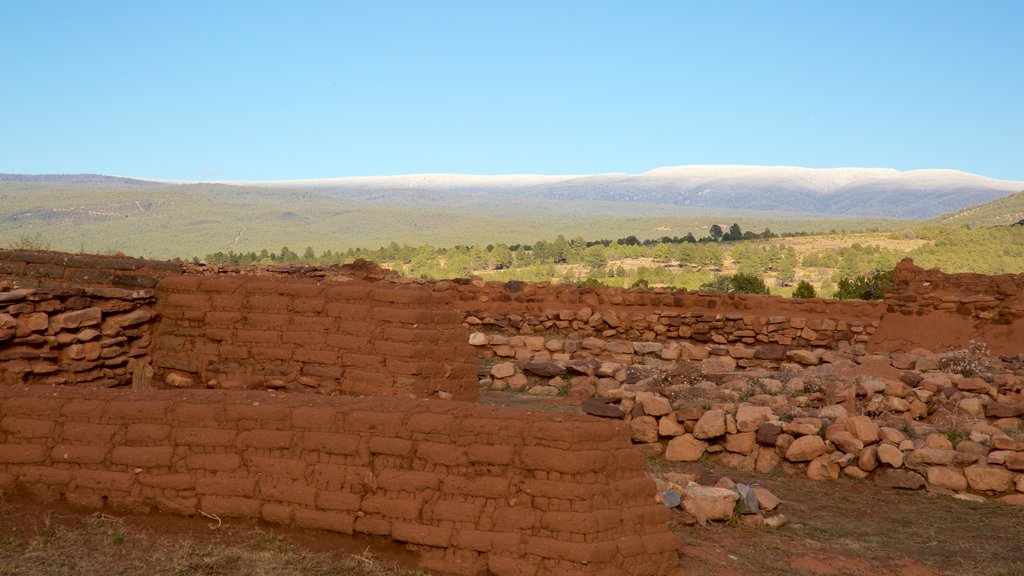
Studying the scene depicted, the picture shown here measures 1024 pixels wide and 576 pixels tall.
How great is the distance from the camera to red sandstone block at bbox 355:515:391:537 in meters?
5.56

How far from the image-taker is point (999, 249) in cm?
3975

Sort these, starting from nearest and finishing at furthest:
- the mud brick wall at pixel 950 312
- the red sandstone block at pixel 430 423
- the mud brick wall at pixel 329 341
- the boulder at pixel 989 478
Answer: the red sandstone block at pixel 430 423 < the boulder at pixel 989 478 < the mud brick wall at pixel 329 341 < the mud brick wall at pixel 950 312

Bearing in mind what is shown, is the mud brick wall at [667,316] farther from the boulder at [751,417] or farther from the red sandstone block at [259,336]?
the red sandstone block at [259,336]

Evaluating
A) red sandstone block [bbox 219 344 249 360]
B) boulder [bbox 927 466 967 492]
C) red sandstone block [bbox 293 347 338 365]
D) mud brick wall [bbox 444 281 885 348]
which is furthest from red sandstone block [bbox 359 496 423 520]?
mud brick wall [bbox 444 281 885 348]

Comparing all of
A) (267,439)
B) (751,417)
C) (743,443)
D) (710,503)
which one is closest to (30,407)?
(267,439)

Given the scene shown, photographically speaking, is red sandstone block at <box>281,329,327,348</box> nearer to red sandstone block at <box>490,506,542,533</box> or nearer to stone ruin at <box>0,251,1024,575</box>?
stone ruin at <box>0,251,1024,575</box>

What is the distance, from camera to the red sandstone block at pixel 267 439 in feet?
19.3

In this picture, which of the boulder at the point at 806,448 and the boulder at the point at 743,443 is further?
the boulder at the point at 743,443

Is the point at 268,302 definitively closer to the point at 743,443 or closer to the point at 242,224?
the point at 743,443

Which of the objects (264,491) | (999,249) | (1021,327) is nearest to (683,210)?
(999,249)

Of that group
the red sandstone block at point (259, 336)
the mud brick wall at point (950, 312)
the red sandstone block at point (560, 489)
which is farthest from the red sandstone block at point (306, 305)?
the mud brick wall at point (950, 312)

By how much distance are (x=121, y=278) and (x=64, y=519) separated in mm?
4690

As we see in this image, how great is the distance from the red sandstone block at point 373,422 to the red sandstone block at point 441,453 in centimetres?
21

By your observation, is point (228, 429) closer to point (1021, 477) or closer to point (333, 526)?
point (333, 526)
